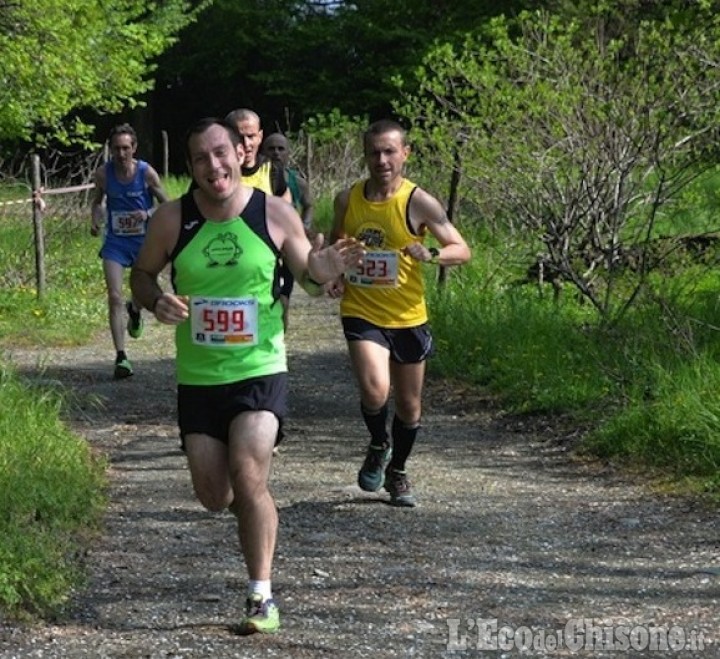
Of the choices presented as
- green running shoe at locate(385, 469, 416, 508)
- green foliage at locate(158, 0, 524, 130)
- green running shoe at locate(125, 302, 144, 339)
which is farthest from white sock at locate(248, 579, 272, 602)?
green foliage at locate(158, 0, 524, 130)

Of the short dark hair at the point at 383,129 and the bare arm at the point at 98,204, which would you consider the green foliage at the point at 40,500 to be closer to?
the short dark hair at the point at 383,129

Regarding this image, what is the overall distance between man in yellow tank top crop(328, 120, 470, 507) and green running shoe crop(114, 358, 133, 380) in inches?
184

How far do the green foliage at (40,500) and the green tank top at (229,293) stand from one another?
39.1 inches

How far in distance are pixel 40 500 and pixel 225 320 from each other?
1893mm

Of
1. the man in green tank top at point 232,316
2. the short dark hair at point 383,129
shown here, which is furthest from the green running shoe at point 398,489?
the man in green tank top at point 232,316

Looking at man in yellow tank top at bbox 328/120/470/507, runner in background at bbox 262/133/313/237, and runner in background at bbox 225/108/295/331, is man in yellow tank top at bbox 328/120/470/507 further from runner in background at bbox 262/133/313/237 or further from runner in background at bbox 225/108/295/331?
runner in background at bbox 262/133/313/237

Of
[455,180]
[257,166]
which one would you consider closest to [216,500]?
[257,166]

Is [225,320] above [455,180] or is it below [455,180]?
above

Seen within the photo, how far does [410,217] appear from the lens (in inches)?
316

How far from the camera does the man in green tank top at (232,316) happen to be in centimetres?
586

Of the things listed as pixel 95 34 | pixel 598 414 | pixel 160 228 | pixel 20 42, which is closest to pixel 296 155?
pixel 95 34

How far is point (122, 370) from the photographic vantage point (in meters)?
12.6

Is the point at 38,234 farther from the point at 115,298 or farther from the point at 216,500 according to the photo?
the point at 216,500

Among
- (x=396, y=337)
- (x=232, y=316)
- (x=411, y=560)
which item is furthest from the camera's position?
(x=396, y=337)
